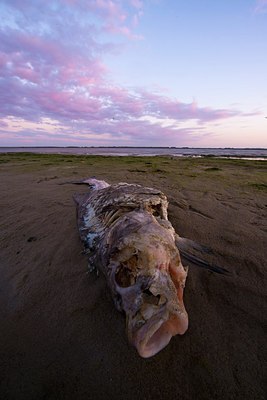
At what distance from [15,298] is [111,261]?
1.18 metres

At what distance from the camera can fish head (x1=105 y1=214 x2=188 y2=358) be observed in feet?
4.60

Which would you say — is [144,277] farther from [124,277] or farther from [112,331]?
[112,331]

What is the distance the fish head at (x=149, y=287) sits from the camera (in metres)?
1.40

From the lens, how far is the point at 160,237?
219 cm

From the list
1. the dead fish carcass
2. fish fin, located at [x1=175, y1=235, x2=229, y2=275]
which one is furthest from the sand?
the dead fish carcass

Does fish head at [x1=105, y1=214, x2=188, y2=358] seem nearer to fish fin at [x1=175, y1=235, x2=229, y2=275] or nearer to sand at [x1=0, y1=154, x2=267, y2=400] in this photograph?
sand at [x1=0, y1=154, x2=267, y2=400]

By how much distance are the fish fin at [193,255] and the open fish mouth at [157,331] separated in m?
1.20

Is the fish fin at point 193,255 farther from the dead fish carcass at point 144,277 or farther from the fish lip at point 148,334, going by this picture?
the fish lip at point 148,334

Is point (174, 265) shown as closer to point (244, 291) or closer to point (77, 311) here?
point (244, 291)

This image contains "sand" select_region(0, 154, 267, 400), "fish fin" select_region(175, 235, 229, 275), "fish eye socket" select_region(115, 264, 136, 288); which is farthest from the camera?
"fish fin" select_region(175, 235, 229, 275)

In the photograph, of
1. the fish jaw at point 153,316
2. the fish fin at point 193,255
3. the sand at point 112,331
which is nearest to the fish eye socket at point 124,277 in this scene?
A: the fish jaw at point 153,316

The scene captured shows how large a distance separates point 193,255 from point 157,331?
1477 mm

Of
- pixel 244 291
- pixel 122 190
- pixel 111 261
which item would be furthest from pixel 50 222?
pixel 244 291

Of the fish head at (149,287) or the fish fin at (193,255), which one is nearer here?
the fish head at (149,287)
